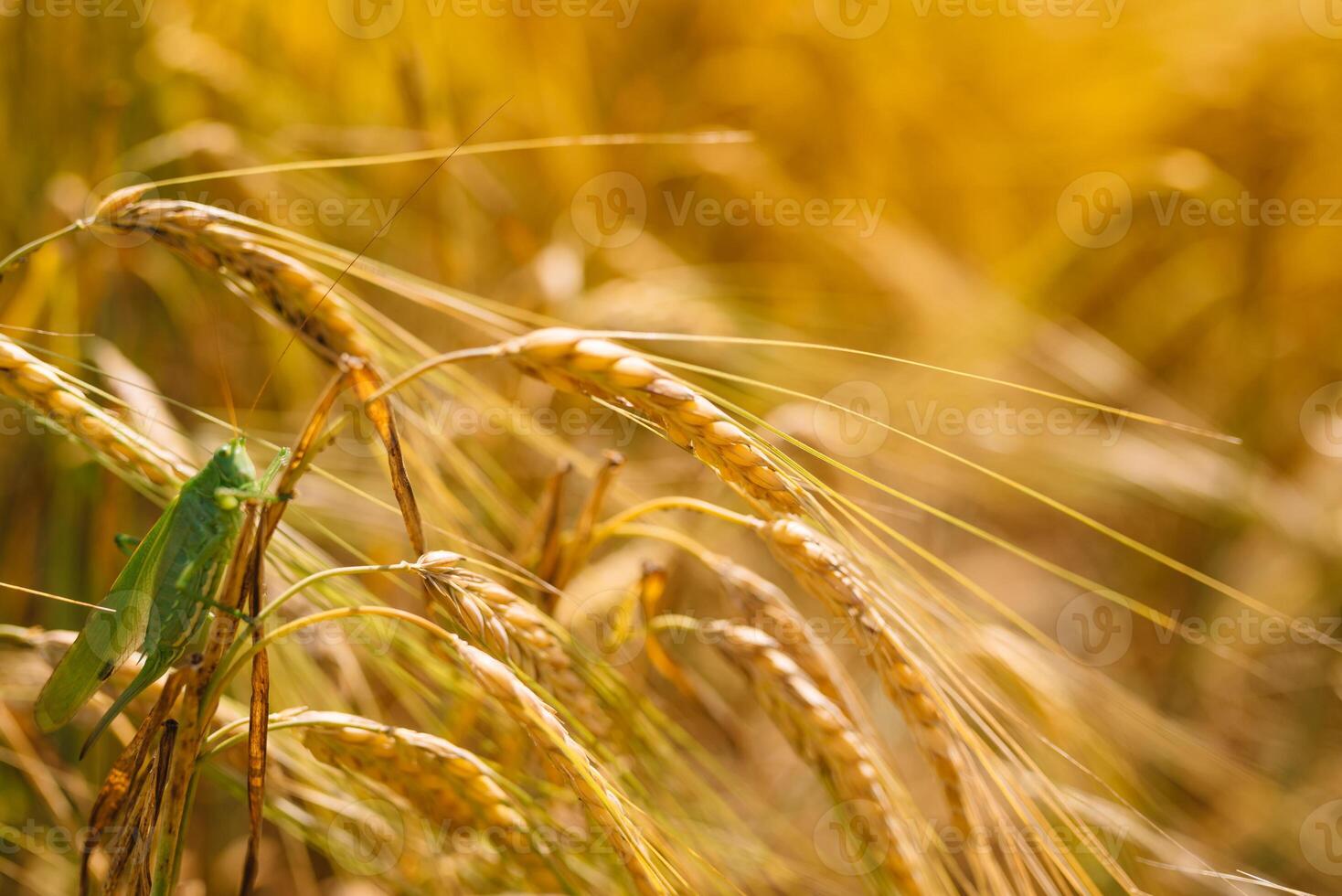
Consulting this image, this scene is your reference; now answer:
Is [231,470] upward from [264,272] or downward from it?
downward

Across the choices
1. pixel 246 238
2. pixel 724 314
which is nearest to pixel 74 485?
pixel 246 238

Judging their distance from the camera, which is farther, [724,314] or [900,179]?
[900,179]

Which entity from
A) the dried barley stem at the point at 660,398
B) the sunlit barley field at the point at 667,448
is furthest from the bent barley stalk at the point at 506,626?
the dried barley stem at the point at 660,398

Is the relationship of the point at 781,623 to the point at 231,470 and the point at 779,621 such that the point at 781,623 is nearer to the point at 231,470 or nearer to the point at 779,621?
the point at 779,621

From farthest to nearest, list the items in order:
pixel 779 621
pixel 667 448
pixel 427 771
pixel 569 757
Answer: pixel 667 448 → pixel 779 621 → pixel 427 771 → pixel 569 757

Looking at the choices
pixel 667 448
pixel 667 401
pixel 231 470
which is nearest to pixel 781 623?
pixel 667 401

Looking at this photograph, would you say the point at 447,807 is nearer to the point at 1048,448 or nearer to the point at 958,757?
the point at 958,757
